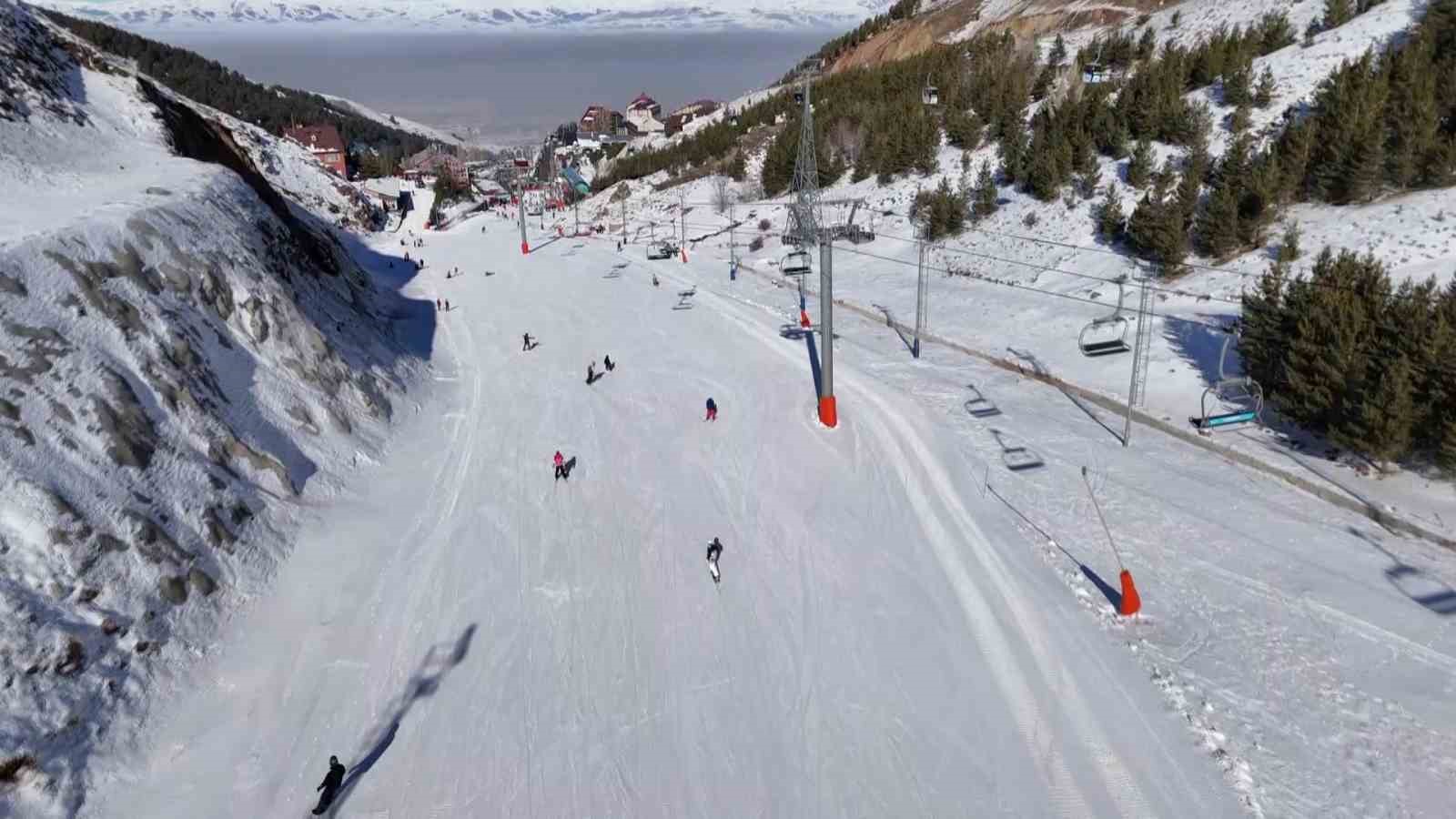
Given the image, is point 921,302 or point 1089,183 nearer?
point 921,302

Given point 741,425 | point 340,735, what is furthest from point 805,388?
point 340,735

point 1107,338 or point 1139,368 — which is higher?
point 1107,338

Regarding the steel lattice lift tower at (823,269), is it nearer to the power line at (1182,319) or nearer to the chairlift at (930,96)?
the power line at (1182,319)

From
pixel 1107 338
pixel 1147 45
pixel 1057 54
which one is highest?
pixel 1057 54

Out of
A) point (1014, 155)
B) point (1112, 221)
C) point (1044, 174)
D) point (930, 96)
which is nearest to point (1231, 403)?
point (1112, 221)

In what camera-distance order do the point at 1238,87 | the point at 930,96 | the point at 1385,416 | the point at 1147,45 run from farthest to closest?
the point at 930,96
the point at 1147,45
the point at 1238,87
the point at 1385,416

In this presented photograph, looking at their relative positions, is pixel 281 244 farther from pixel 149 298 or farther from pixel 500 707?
pixel 500 707

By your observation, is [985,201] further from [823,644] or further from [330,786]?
[330,786]

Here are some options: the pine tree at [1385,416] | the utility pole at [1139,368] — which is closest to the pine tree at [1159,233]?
the utility pole at [1139,368]
